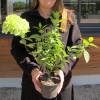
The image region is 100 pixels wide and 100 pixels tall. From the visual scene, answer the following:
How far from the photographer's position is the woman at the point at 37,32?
2.70 metres

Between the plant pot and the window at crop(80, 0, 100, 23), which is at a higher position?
the plant pot

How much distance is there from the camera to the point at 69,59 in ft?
8.54

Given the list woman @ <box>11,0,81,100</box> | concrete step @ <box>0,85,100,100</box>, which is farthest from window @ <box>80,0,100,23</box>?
woman @ <box>11,0,81,100</box>

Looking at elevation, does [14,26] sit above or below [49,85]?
above

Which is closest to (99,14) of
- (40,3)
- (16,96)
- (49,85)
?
(16,96)

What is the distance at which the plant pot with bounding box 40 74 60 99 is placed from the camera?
2418 millimetres

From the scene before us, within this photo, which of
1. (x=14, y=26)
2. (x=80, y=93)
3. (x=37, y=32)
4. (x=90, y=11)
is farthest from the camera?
(x=90, y=11)

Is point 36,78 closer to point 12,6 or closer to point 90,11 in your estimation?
point 12,6

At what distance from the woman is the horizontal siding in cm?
343

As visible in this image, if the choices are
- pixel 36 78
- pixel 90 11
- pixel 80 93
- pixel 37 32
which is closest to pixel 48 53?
pixel 36 78

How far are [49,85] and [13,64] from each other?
392 cm

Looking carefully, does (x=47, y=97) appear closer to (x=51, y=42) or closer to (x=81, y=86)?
(x=51, y=42)

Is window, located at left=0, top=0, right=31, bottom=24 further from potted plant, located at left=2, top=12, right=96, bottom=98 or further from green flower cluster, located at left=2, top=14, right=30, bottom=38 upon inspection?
green flower cluster, located at left=2, top=14, right=30, bottom=38

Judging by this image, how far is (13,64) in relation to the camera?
629cm
